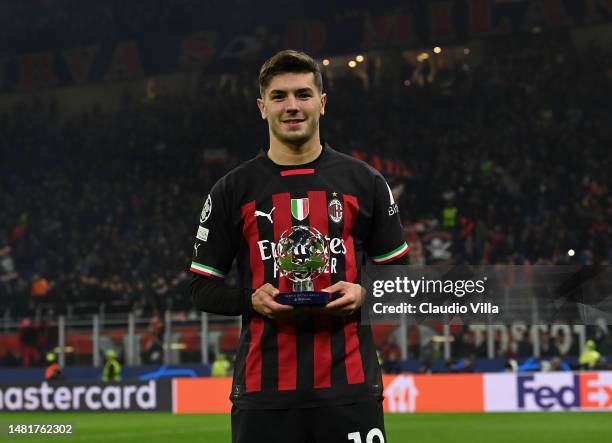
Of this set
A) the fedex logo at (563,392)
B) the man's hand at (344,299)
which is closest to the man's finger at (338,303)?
the man's hand at (344,299)

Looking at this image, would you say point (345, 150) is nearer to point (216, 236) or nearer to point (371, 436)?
point (216, 236)

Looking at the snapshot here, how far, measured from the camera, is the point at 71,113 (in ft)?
129

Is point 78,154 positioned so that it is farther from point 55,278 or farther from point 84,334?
point 84,334

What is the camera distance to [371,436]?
3.45 m

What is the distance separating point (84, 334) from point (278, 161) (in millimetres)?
21063

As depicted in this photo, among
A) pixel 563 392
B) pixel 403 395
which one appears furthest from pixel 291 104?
pixel 403 395

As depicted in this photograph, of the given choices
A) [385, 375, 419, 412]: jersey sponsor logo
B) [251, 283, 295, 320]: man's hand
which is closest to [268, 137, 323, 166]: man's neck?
[251, 283, 295, 320]: man's hand

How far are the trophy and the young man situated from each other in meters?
0.05

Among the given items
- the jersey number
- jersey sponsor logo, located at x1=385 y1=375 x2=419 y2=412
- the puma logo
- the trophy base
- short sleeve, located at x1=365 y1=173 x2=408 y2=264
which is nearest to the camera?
the trophy base

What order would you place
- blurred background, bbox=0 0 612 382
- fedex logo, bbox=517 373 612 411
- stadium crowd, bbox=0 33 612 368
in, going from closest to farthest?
fedex logo, bbox=517 373 612 411 → blurred background, bbox=0 0 612 382 → stadium crowd, bbox=0 33 612 368

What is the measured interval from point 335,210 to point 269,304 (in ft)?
1.25

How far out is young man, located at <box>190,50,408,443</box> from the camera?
11.3 ft

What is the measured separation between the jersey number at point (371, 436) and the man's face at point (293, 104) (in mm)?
910

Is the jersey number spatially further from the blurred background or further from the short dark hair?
the blurred background
